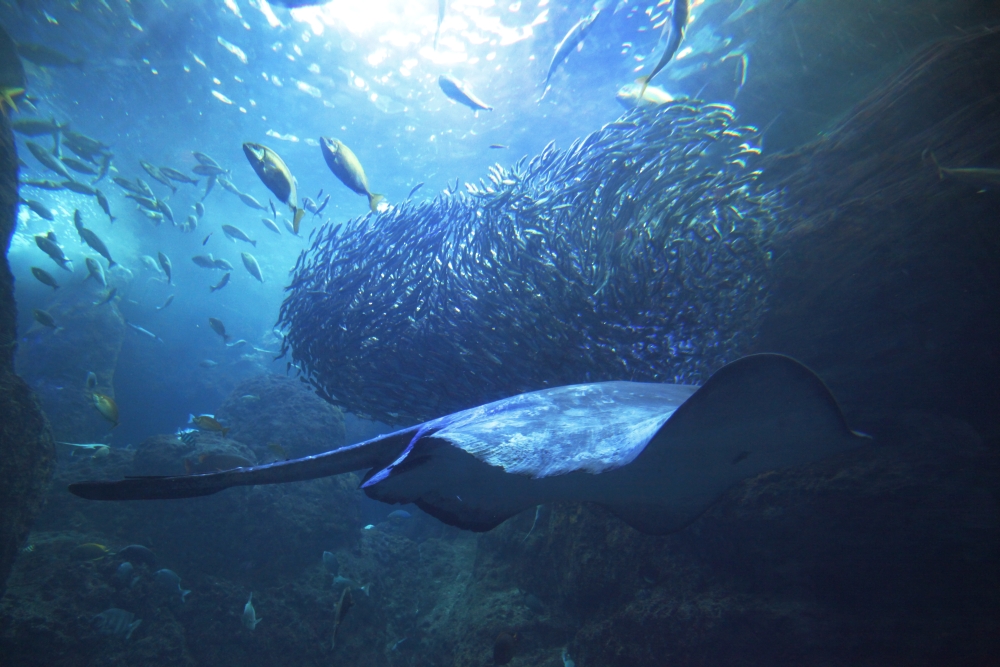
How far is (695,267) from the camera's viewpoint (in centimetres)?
563

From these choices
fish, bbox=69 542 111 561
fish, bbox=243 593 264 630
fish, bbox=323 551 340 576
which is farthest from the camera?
fish, bbox=323 551 340 576

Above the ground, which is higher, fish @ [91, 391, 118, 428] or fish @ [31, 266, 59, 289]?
fish @ [31, 266, 59, 289]

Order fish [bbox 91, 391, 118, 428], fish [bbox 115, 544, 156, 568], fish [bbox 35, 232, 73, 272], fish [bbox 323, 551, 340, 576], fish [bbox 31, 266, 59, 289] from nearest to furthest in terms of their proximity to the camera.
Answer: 1. fish [bbox 115, 544, 156, 568]
2. fish [bbox 323, 551, 340, 576]
3. fish [bbox 91, 391, 118, 428]
4. fish [bbox 31, 266, 59, 289]
5. fish [bbox 35, 232, 73, 272]

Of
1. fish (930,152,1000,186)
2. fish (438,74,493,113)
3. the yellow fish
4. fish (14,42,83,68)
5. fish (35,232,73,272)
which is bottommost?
the yellow fish

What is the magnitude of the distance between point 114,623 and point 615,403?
26.5ft

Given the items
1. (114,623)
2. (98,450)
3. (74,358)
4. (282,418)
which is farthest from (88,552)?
(74,358)

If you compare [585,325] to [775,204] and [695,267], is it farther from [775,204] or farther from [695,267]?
[775,204]

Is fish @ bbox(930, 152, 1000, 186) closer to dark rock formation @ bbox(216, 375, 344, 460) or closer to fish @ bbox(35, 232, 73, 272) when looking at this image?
dark rock formation @ bbox(216, 375, 344, 460)

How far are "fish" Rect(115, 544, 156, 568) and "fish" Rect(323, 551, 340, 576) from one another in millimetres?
2928

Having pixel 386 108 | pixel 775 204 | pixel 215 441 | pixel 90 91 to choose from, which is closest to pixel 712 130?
pixel 775 204

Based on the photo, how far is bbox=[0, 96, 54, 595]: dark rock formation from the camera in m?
4.64

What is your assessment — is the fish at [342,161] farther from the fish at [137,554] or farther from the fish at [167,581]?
the fish at [137,554]

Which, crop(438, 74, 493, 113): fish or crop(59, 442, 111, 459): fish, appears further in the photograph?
crop(59, 442, 111, 459): fish

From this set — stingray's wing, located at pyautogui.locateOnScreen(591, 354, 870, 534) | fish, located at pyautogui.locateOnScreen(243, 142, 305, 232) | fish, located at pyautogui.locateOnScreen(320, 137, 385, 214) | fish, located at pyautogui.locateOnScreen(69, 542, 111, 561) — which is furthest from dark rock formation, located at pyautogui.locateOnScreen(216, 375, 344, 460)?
stingray's wing, located at pyautogui.locateOnScreen(591, 354, 870, 534)
